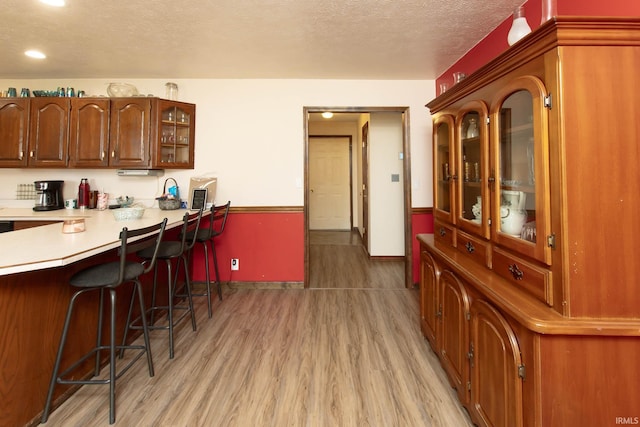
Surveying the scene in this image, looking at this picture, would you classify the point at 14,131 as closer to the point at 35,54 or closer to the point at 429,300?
the point at 35,54

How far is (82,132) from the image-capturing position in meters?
3.01

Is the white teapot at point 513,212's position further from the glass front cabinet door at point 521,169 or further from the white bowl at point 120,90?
the white bowl at point 120,90

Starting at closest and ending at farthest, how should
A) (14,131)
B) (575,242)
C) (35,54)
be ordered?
(575,242) < (35,54) < (14,131)

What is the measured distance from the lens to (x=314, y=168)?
679cm

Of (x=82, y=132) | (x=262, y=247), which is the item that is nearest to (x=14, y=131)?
(x=82, y=132)

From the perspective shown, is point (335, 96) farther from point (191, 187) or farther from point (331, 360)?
point (331, 360)

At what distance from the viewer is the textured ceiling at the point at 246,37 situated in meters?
1.94

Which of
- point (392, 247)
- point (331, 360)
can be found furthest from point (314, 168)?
point (331, 360)

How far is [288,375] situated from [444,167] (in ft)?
5.61

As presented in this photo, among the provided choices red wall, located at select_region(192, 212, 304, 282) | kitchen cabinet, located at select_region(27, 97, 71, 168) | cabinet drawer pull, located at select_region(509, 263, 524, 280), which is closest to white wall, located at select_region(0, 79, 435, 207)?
red wall, located at select_region(192, 212, 304, 282)

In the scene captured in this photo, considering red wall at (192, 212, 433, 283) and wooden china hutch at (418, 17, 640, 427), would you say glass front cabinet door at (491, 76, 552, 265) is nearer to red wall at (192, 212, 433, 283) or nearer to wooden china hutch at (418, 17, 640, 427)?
wooden china hutch at (418, 17, 640, 427)

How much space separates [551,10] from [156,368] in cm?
273

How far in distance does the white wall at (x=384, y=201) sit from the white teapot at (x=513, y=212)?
3.12 metres

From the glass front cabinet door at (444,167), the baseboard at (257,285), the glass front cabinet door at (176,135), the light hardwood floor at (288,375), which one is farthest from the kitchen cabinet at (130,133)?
the glass front cabinet door at (444,167)
